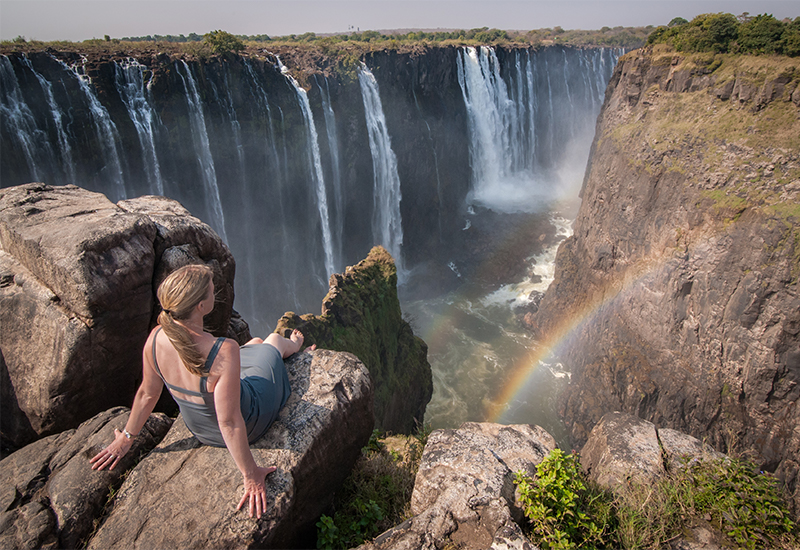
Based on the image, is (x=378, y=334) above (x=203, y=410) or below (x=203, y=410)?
below

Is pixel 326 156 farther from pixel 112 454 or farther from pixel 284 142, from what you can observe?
pixel 112 454

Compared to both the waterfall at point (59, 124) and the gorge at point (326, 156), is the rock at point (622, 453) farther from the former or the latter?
the waterfall at point (59, 124)

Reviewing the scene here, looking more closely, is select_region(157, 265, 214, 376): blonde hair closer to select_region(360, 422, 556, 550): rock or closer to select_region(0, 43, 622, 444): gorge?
select_region(360, 422, 556, 550): rock

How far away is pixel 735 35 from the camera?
18.7 metres

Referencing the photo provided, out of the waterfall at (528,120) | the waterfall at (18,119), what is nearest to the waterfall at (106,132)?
the waterfall at (18,119)

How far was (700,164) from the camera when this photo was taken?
57.3 feet

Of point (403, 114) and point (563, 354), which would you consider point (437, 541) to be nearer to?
point (563, 354)

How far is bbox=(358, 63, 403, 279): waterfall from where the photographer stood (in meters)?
27.1

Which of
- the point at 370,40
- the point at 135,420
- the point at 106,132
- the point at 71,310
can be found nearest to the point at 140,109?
the point at 106,132

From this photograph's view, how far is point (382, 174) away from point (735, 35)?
1944 cm

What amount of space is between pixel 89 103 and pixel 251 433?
20.4 meters

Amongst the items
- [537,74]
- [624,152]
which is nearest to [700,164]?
[624,152]

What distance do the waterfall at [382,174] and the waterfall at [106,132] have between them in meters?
14.2

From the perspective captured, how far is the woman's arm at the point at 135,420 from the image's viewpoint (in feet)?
10.7
